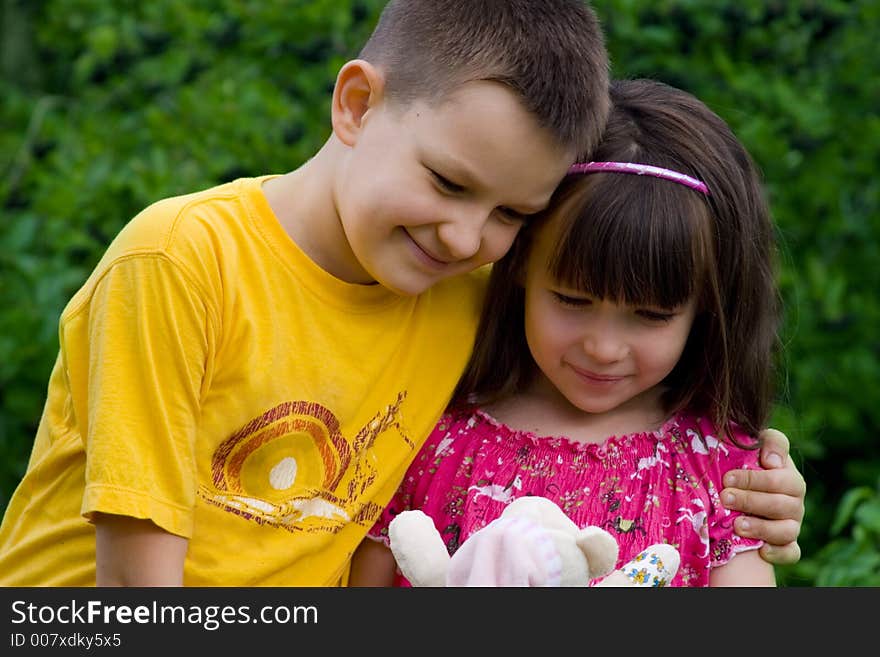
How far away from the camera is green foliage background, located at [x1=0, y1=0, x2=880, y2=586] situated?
3.83m

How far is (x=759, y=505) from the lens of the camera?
7.79 feet

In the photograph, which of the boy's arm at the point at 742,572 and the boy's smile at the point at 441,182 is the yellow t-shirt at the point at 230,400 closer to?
the boy's smile at the point at 441,182

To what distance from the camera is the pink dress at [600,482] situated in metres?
2.32

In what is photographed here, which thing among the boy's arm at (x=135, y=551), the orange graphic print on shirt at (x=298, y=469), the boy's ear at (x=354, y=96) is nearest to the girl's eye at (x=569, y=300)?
the orange graphic print on shirt at (x=298, y=469)

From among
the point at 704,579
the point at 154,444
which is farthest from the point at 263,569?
the point at 704,579

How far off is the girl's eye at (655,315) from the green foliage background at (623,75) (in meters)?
1.48

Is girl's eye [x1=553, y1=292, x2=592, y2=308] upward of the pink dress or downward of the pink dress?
upward

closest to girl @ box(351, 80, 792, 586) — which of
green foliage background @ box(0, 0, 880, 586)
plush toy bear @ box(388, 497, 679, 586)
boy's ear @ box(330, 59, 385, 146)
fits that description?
plush toy bear @ box(388, 497, 679, 586)

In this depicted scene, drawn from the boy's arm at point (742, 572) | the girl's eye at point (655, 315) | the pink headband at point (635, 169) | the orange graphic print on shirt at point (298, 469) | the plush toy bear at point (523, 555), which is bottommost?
the boy's arm at point (742, 572)

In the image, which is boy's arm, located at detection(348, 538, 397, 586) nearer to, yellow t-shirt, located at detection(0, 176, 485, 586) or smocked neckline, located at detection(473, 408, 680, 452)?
yellow t-shirt, located at detection(0, 176, 485, 586)

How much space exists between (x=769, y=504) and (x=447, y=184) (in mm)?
850

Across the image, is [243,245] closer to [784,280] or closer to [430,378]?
[430,378]

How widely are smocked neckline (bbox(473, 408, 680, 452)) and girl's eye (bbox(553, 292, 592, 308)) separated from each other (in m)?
0.26

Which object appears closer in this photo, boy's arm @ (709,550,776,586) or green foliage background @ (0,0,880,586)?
boy's arm @ (709,550,776,586)
